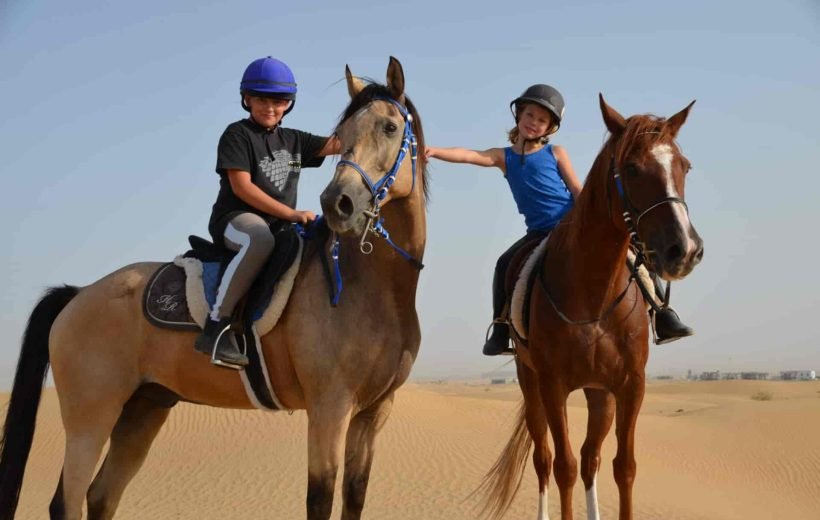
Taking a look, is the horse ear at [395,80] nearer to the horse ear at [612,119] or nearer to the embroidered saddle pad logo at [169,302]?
the horse ear at [612,119]

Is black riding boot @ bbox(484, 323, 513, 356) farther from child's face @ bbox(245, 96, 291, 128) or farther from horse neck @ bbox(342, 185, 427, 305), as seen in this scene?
child's face @ bbox(245, 96, 291, 128)

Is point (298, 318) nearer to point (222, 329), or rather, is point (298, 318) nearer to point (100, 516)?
point (222, 329)

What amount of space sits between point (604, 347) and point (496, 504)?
386 centimetres

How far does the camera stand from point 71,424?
19.6ft

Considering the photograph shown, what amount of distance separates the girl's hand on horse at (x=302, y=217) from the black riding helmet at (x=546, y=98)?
105 inches

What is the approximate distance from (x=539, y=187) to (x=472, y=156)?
73 centimetres

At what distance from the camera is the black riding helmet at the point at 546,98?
23.8 feet

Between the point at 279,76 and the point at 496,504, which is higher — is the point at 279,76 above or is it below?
above

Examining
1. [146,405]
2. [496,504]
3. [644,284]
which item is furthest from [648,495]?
[146,405]

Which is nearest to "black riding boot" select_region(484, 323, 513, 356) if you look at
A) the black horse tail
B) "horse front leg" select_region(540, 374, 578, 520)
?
"horse front leg" select_region(540, 374, 578, 520)

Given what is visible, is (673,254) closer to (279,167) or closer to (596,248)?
(596,248)

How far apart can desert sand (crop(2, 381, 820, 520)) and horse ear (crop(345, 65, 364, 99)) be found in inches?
374

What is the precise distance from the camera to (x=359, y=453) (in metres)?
5.58

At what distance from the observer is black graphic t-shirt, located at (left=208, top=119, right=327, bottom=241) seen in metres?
5.81
